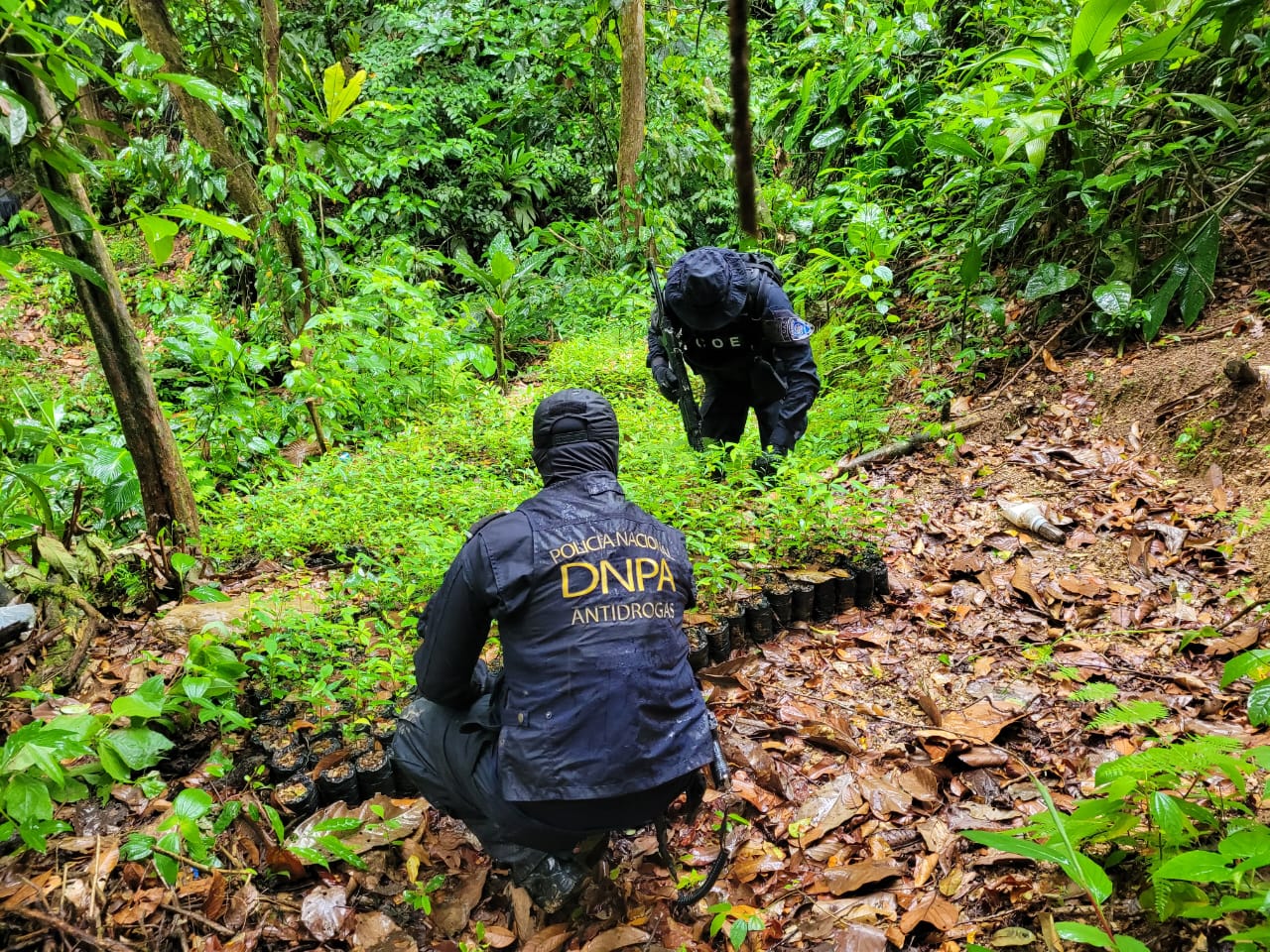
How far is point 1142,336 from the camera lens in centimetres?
479

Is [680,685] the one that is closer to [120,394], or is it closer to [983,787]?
[983,787]

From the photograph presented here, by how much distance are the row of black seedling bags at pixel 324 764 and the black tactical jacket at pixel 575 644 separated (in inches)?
26.2

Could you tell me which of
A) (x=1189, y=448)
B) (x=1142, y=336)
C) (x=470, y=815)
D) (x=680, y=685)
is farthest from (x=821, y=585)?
(x=1142, y=336)

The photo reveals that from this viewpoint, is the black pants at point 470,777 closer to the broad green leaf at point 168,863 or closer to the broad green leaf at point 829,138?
the broad green leaf at point 168,863

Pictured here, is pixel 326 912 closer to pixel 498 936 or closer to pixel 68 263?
pixel 498 936

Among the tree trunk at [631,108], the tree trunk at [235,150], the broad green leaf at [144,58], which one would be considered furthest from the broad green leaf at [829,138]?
the broad green leaf at [144,58]

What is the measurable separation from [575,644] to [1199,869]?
1485mm

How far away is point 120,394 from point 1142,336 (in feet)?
19.4

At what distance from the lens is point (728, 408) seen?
515 centimetres

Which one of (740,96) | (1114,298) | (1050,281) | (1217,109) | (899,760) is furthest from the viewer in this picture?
(1050,281)

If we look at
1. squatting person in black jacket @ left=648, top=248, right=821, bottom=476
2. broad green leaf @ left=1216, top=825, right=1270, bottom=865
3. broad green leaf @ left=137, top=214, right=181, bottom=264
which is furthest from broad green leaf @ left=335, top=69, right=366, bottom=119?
broad green leaf @ left=1216, top=825, right=1270, bottom=865

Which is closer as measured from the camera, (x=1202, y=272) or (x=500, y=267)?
(x=1202, y=272)

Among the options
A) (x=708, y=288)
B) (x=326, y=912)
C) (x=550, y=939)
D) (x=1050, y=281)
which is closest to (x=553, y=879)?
(x=550, y=939)

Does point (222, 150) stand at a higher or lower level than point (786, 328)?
higher
